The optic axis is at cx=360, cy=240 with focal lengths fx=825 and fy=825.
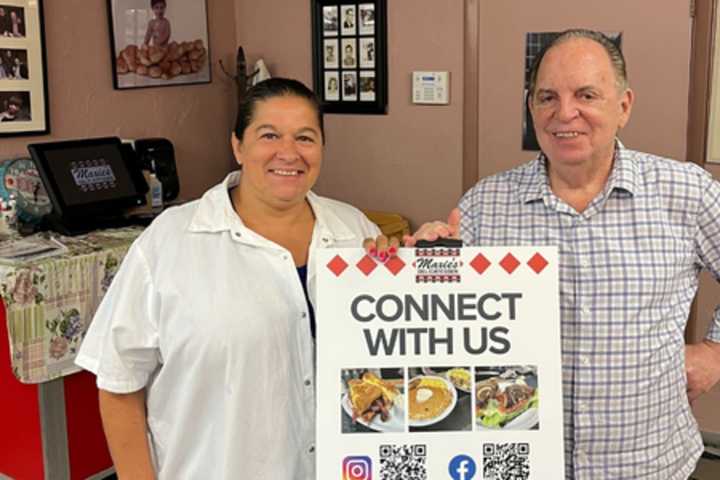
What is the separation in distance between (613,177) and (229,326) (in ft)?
2.48

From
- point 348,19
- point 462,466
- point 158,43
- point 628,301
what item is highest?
point 348,19

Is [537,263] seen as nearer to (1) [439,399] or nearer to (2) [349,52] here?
(1) [439,399]

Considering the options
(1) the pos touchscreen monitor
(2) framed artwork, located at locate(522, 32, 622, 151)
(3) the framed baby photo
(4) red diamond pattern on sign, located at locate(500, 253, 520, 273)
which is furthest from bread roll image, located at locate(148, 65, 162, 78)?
(4) red diamond pattern on sign, located at locate(500, 253, 520, 273)

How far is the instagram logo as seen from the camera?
1.36m

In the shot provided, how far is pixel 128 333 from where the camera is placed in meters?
1.54

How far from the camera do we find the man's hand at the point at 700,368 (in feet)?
5.30

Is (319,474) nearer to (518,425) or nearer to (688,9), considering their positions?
(518,425)

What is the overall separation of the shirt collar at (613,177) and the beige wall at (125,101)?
2.20 m

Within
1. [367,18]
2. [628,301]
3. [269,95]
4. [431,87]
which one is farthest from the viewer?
[367,18]

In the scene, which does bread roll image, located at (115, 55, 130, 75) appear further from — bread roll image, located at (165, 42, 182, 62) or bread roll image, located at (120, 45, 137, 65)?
bread roll image, located at (165, 42, 182, 62)

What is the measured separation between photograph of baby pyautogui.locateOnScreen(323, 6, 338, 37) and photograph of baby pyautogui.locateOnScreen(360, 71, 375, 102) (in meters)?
0.24

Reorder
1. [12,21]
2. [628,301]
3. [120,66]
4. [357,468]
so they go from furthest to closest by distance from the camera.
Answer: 1. [120,66]
2. [12,21]
3. [628,301]
4. [357,468]

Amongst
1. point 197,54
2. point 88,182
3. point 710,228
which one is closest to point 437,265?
point 710,228

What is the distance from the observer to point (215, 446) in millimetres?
1540
